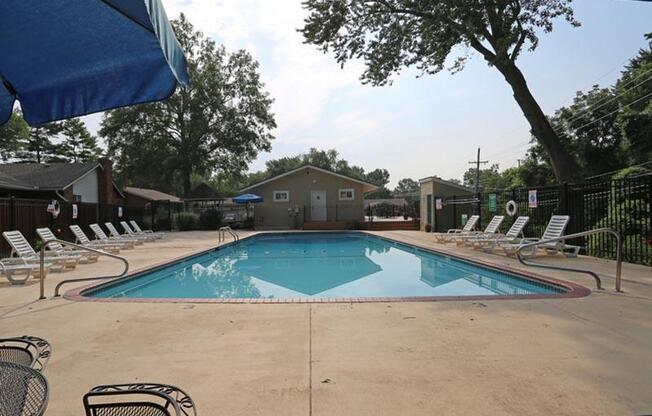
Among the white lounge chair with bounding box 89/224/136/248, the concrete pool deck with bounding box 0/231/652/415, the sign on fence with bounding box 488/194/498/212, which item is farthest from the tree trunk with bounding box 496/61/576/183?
the white lounge chair with bounding box 89/224/136/248

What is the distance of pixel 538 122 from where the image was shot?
15.6 meters

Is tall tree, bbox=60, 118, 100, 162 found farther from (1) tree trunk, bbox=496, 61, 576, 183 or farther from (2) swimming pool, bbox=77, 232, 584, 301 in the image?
(1) tree trunk, bbox=496, 61, 576, 183

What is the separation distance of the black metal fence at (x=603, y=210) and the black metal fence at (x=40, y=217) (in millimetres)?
14180

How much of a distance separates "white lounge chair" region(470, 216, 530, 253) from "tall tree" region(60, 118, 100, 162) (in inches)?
1648

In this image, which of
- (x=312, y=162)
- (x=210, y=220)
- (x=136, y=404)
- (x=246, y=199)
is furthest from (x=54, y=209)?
(x=312, y=162)

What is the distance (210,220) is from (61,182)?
7967mm

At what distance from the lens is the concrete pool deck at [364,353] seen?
9.00 feet

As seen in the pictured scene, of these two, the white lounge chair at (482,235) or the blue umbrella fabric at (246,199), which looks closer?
the white lounge chair at (482,235)

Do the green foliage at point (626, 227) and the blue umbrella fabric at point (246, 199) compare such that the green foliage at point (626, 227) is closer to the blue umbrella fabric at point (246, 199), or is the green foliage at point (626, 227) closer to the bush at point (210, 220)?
the blue umbrella fabric at point (246, 199)

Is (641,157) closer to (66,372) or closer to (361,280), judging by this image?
(361,280)

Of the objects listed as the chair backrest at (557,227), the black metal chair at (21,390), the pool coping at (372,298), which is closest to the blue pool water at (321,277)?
the pool coping at (372,298)

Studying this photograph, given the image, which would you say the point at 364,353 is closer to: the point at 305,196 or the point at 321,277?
the point at 321,277

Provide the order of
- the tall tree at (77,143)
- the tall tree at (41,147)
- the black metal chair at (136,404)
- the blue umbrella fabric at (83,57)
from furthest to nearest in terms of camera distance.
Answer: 1. the tall tree at (77,143)
2. the tall tree at (41,147)
3. the blue umbrella fabric at (83,57)
4. the black metal chair at (136,404)

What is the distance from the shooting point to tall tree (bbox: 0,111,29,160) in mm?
33812
